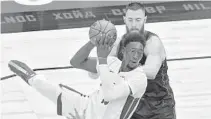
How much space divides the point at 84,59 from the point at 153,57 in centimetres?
39

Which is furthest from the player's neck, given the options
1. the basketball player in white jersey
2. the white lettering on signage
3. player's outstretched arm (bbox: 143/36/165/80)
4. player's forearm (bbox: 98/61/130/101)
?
the white lettering on signage

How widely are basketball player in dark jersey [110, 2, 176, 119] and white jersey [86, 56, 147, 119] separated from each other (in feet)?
0.88

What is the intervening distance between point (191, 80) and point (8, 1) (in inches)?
86.0

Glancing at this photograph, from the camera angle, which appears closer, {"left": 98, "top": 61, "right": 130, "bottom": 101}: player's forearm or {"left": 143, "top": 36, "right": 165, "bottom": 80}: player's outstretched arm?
{"left": 98, "top": 61, "right": 130, "bottom": 101}: player's forearm

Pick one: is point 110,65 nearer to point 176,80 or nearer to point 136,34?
point 136,34

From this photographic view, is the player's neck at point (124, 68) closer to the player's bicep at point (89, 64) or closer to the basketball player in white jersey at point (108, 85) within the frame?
the basketball player in white jersey at point (108, 85)

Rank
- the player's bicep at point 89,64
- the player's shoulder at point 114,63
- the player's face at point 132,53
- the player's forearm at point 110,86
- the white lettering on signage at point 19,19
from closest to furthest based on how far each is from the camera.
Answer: the player's forearm at point 110,86 → the player's face at point 132,53 → the player's shoulder at point 114,63 → the player's bicep at point 89,64 → the white lettering on signage at point 19,19

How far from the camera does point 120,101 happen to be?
2.84 meters

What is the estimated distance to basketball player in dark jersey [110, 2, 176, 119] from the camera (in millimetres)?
3131

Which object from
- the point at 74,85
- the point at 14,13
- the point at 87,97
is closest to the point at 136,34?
the point at 87,97

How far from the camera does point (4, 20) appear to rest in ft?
17.6

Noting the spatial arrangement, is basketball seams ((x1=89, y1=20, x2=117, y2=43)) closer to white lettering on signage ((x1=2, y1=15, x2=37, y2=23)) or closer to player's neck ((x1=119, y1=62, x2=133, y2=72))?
player's neck ((x1=119, y1=62, x2=133, y2=72))

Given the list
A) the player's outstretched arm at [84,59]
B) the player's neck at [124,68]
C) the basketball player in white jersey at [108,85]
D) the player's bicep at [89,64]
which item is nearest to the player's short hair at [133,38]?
the basketball player in white jersey at [108,85]

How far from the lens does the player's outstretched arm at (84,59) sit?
3.00 meters
